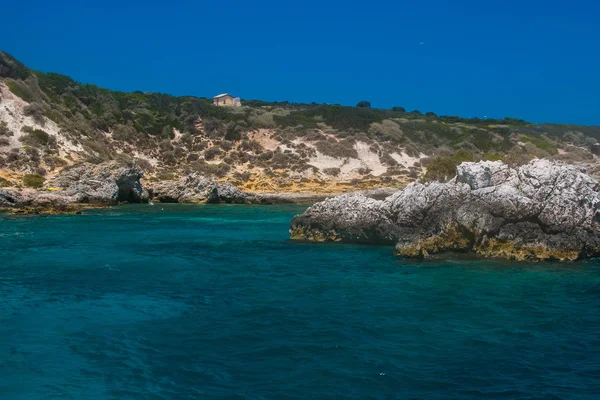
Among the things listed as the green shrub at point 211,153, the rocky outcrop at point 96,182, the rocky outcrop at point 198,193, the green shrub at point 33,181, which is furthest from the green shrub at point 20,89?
the rocky outcrop at point 198,193

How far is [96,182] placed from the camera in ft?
140

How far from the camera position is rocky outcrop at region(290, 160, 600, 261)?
62.4ft

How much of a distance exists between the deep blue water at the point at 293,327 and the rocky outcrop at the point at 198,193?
26.4 m

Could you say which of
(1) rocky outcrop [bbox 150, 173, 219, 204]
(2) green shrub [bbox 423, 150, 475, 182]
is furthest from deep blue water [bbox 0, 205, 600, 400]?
(2) green shrub [bbox 423, 150, 475, 182]

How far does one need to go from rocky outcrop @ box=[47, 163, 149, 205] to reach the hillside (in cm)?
300

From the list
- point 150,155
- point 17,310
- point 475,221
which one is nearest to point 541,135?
point 150,155

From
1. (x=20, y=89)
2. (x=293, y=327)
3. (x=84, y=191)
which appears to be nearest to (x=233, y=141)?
(x=20, y=89)

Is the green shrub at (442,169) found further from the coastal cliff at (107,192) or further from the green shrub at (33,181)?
the green shrub at (33,181)

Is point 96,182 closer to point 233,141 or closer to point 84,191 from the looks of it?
point 84,191

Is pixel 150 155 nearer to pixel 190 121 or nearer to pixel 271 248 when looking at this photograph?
pixel 190 121

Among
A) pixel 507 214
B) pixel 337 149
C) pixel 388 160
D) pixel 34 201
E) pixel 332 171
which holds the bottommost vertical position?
pixel 34 201

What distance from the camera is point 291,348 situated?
416 inches

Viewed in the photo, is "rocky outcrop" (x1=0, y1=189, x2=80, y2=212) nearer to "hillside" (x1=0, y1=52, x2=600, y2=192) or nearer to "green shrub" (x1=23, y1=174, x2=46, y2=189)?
"green shrub" (x1=23, y1=174, x2=46, y2=189)

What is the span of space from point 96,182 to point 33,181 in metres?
5.01
